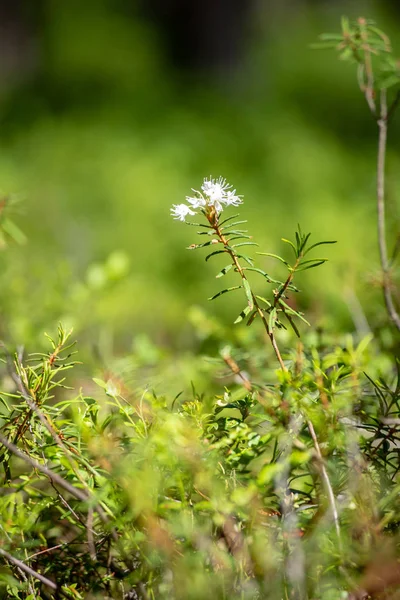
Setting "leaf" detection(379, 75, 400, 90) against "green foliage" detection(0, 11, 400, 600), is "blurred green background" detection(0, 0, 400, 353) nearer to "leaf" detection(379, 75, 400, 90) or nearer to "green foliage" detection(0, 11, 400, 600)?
"leaf" detection(379, 75, 400, 90)

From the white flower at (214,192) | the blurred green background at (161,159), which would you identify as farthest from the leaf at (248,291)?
the blurred green background at (161,159)

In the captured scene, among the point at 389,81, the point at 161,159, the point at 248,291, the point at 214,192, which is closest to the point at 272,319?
the point at 248,291

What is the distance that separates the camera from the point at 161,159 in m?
5.16

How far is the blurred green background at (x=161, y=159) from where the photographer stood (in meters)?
2.16

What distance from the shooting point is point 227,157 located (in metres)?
5.29

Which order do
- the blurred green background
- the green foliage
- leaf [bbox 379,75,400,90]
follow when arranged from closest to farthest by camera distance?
the green foliage
leaf [bbox 379,75,400,90]
the blurred green background

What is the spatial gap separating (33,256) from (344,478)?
276 cm

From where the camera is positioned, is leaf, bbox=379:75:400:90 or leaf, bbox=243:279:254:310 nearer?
leaf, bbox=243:279:254:310

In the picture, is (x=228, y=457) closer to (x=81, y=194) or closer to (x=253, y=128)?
(x=81, y=194)

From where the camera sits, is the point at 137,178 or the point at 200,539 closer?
the point at 200,539

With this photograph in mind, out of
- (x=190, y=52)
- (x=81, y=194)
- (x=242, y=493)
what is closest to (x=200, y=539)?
(x=242, y=493)

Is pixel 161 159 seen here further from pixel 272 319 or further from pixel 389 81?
pixel 272 319

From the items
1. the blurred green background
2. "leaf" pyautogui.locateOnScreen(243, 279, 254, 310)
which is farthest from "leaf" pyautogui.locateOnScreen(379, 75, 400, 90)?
"leaf" pyautogui.locateOnScreen(243, 279, 254, 310)

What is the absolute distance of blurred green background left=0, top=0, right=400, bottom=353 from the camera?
7.10 ft
